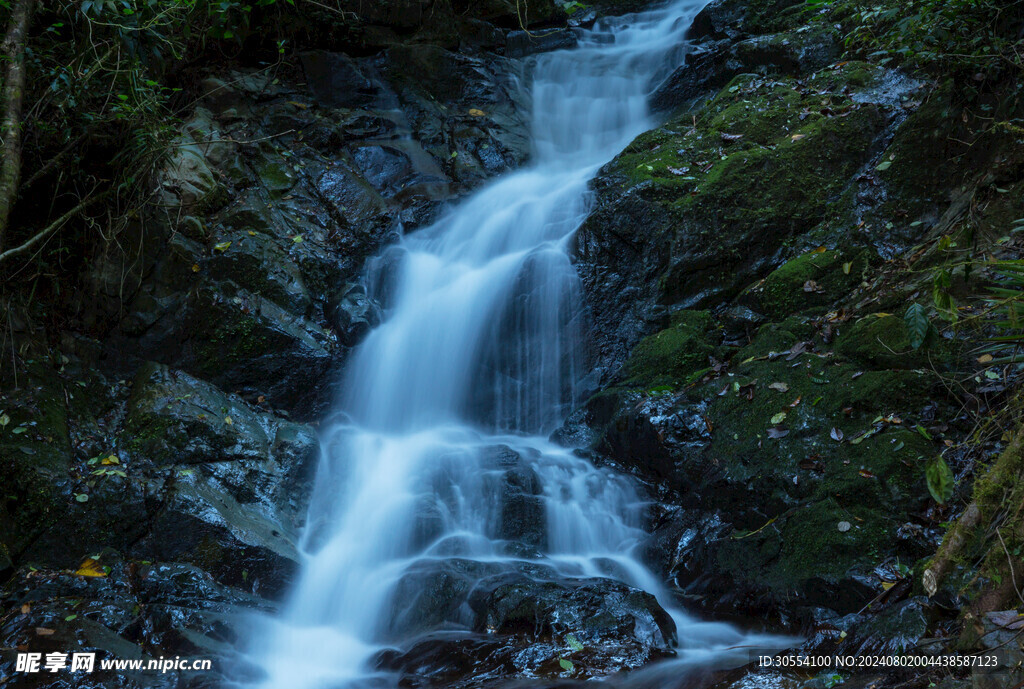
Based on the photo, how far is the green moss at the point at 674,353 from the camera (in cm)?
589

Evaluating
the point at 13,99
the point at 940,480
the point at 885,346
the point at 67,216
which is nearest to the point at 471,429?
the point at 885,346

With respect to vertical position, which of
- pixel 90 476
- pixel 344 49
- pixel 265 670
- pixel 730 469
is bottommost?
pixel 265 670

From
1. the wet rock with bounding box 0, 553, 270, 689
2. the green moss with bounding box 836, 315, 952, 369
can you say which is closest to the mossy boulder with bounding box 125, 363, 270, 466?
the wet rock with bounding box 0, 553, 270, 689

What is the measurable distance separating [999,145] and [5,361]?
26.9 ft

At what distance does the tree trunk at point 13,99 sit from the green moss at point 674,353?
17.0 ft

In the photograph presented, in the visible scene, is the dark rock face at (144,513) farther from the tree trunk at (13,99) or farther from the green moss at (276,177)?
→ the green moss at (276,177)

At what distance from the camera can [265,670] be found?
427 centimetres

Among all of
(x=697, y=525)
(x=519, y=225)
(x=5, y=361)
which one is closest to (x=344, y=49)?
(x=519, y=225)

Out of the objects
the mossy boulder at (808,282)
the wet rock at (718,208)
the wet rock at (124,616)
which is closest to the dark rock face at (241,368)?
the wet rock at (124,616)

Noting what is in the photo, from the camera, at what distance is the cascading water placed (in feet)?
15.7

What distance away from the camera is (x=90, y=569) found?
4.61 meters

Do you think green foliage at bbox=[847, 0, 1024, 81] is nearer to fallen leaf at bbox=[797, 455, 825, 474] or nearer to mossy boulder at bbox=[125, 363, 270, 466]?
fallen leaf at bbox=[797, 455, 825, 474]

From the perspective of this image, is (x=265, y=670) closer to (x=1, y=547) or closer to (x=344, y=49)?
(x=1, y=547)

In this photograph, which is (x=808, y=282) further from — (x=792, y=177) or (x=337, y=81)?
(x=337, y=81)
